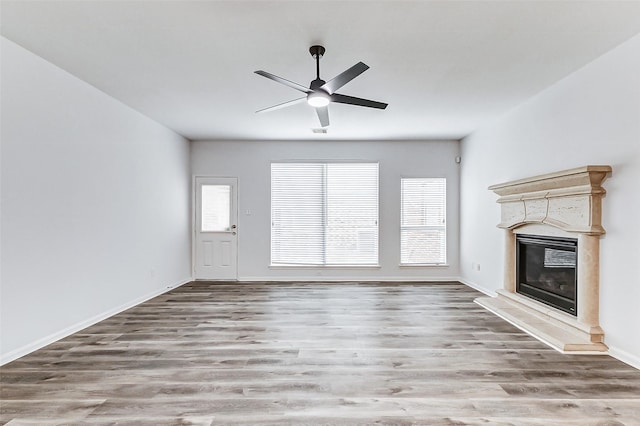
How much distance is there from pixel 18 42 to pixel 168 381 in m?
3.10

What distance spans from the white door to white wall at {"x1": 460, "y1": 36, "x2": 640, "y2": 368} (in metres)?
4.90

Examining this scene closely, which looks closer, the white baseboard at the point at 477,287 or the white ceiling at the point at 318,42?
the white ceiling at the point at 318,42

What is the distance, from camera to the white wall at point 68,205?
117 inches

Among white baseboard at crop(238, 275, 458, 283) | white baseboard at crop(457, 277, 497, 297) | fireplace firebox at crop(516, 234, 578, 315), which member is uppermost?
fireplace firebox at crop(516, 234, 578, 315)

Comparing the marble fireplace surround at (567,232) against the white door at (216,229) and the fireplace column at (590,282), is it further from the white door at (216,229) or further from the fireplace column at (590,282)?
the white door at (216,229)

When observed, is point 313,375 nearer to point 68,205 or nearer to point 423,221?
point 68,205

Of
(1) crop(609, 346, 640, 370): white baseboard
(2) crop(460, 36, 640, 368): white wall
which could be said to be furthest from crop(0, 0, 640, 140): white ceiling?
(1) crop(609, 346, 640, 370): white baseboard

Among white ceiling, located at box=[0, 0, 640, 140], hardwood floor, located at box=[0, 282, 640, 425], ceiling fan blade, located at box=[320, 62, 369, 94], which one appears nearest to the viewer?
hardwood floor, located at box=[0, 282, 640, 425]

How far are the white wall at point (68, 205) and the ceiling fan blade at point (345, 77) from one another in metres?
2.69

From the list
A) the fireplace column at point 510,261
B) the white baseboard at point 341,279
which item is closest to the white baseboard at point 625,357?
the fireplace column at point 510,261

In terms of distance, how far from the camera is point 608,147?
123 inches

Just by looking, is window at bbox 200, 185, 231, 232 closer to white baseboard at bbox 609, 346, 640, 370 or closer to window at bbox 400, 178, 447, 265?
window at bbox 400, 178, 447, 265

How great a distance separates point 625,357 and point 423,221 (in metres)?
4.00

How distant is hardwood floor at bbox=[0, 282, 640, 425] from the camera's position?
7.12ft
